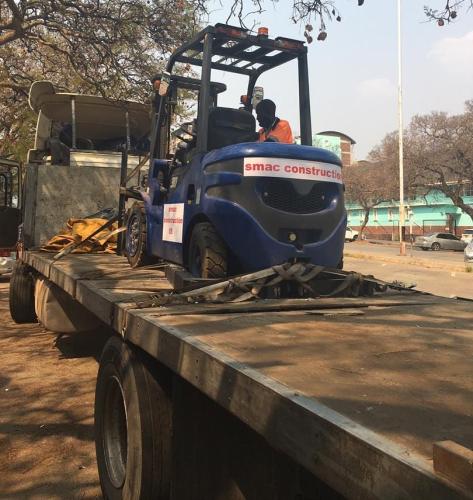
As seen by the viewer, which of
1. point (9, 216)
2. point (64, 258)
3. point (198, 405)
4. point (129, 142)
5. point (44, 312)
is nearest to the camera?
point (198, 405)

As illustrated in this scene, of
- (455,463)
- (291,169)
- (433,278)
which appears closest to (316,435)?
(455,463)

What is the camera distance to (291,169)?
14.2ft

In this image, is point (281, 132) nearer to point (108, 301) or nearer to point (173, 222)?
point (173, 222)

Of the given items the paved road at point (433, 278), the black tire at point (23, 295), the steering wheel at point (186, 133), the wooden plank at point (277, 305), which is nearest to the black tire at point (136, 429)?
the wooden plank at point (277, 305)

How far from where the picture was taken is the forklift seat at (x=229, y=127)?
16.6ft

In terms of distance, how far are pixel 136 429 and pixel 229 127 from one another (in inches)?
128

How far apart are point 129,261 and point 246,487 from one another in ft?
14.0

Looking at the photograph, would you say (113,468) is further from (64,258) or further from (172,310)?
(64,258)

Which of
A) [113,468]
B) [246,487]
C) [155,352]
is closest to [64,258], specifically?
[113,468]

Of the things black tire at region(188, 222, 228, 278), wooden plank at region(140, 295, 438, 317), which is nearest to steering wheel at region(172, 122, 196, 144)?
black tire at region(188, 222, 228, 278)

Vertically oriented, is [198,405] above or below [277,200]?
below

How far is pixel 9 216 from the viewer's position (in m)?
10.9

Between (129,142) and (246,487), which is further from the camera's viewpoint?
(129,142)

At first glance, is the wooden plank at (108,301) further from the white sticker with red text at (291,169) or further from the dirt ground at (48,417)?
the white sticker with red text at (291,169)
